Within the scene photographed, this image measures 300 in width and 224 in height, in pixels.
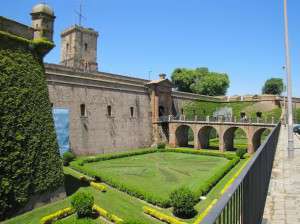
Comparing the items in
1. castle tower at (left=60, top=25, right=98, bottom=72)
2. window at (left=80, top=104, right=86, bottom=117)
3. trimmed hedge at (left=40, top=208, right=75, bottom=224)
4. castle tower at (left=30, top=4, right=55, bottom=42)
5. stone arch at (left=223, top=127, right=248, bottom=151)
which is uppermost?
castle tower at (left=60, top=25, right=98, bottom=72)

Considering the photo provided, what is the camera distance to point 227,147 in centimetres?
3619

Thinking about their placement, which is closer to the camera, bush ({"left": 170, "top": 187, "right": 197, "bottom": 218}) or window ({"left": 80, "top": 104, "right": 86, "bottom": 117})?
bush ({"left": 170, "top": 187, "right": 197, "bottom": 218})

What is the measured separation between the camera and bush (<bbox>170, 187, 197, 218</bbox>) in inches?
577

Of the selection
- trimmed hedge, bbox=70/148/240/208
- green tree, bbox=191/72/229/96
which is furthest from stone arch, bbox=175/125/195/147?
green tree, bbox=191/72/229/96

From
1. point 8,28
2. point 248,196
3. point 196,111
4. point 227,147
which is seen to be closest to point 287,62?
point 248,196

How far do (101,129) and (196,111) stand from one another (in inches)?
790

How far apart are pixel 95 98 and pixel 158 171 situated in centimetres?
1091

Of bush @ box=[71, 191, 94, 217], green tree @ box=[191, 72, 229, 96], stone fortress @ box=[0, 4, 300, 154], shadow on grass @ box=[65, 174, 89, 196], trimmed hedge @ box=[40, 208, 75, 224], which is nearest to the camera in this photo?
trimmed hedge @ box=[40, 208, 75, 224]

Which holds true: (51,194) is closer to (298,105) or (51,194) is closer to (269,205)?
(269,205)

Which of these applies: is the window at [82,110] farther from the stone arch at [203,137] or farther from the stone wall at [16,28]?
the stone arch at [203,137]

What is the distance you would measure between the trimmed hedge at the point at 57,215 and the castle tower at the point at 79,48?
32.2 meters

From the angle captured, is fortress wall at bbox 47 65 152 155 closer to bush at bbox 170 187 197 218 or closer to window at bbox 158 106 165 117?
window at bbox 158 106 165 117

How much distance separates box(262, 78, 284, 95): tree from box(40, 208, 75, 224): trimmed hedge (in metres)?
68.0

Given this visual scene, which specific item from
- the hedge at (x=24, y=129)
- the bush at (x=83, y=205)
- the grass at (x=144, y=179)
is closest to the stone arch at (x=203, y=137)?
the grass at (x=144, y=179)
